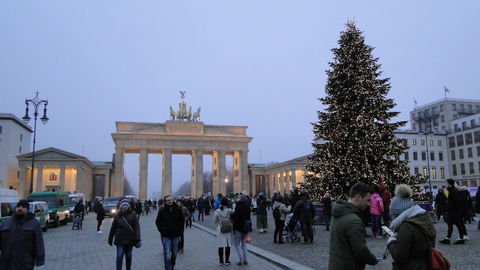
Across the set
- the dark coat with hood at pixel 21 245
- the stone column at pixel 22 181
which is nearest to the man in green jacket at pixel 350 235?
the dark coat with hood at pixel 21 245

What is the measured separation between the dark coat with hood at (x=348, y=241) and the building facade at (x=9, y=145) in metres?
73.8

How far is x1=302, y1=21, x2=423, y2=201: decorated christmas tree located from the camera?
21.2 meters

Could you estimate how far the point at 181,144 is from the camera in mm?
79125

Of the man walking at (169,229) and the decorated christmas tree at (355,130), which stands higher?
the decorated christmas tree at (355,130)

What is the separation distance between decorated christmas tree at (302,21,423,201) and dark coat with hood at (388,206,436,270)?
55.2ft

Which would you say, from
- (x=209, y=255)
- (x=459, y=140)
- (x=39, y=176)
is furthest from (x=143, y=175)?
(x=209, y=255)

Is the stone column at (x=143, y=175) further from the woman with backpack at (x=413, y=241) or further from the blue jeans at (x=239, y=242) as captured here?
the woman with backpack at (x=413, y=241)

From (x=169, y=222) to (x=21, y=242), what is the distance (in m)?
4.64

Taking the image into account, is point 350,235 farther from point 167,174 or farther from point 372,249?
point 167,174

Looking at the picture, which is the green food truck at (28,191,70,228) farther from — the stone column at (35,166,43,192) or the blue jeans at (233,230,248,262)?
the stone column at (35,166,43,192)

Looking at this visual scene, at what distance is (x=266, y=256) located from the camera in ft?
41.8

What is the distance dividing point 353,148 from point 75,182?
205 ft

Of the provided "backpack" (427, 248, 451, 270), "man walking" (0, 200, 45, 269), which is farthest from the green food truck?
"backpack" (427, 248, 451, 270)

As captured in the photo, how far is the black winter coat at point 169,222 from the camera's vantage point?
1059 centimetres
